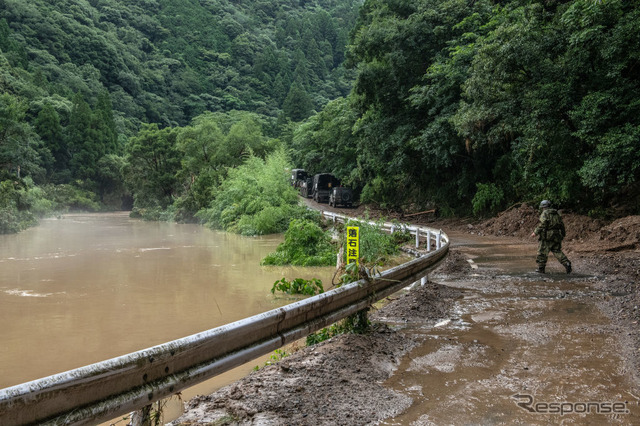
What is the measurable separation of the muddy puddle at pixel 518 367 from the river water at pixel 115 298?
2.95 m

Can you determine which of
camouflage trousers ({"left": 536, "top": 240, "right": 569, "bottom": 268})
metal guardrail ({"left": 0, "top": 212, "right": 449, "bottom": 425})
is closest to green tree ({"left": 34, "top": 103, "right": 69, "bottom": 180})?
camouflage trousers ({"left": 536, "top": 240, "right": 569, "bottom": 268})

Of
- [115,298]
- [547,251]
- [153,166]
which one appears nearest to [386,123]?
[547,251]

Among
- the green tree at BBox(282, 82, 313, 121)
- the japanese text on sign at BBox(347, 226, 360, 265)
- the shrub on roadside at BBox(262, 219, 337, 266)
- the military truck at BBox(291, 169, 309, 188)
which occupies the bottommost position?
the shrub on roadside at BBox(262, 219, 337, 266)

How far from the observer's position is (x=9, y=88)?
7075cm

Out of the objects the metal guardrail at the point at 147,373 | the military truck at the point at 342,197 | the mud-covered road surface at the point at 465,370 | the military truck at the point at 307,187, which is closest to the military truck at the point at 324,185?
the military truck at the point at 342,197

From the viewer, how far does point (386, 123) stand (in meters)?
30.0

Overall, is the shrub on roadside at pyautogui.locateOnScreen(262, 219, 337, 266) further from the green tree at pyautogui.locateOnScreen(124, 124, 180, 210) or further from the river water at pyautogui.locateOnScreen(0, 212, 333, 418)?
the green tree at pyautogui.locateOnScreen(124, 124, 180, 210)

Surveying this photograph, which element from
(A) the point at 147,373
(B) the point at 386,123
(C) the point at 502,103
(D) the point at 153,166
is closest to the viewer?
(A) the point at 147,373

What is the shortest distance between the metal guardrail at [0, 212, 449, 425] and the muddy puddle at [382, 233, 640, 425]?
1149 mm

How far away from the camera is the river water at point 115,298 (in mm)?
9203

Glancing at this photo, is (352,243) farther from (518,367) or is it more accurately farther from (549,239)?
(549,239)

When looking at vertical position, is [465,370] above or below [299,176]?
below

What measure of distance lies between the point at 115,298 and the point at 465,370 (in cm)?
1159

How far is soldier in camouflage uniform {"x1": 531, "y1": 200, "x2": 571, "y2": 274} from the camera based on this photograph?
38.0ft
